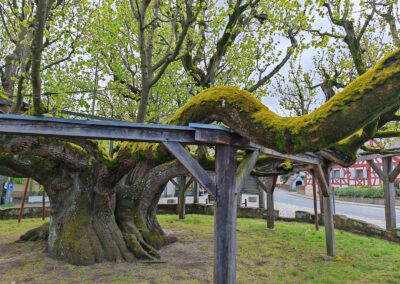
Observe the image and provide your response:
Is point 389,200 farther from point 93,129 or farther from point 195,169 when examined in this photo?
point 93,129

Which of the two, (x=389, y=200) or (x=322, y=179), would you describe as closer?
(x=322, y=179)

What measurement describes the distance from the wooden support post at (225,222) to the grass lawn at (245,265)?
1.80 m

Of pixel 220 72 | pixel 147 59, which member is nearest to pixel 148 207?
pixel 147 59

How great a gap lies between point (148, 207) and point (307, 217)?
29.4 feet

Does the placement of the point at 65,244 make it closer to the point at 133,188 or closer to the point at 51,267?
the point at 51,267

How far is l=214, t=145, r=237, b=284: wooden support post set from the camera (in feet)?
12.7

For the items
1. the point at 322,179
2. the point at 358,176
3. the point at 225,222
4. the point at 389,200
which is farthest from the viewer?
the point at 358,176

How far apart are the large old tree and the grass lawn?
0.50m

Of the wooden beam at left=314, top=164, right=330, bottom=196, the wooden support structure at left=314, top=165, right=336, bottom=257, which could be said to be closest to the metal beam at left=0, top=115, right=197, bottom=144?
the wooden beam at left=314, top=164, right=330, bottom=196

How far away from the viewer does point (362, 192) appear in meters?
26.0

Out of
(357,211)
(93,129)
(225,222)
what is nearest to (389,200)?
(225,222)

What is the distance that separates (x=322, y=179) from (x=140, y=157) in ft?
15.0

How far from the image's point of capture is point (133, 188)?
7.76 metres

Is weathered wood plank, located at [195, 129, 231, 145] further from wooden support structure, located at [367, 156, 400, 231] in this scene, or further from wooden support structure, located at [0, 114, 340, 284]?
wooden support structure, located at [367, 156, 400, 231]
